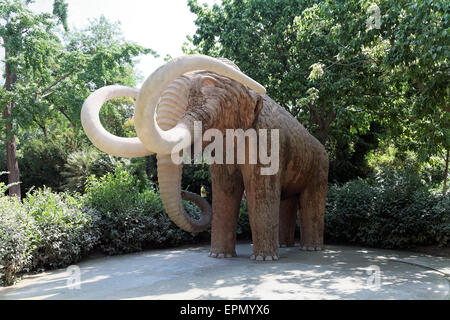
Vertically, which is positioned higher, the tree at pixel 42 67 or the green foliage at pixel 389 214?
the tree at pixel 42 67

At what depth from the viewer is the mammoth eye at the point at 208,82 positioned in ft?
17.1

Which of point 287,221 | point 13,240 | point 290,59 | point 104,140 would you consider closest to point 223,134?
point 104,140

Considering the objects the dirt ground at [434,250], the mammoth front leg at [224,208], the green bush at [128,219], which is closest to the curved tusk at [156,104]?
the mammoth front leg at [224,208]

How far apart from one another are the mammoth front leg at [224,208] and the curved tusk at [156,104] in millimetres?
1946

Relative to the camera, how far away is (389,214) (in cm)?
837

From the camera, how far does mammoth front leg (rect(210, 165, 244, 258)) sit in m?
6.34

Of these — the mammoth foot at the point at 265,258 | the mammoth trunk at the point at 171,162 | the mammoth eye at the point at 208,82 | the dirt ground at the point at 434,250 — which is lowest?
the dirt ground at the point at 434,250

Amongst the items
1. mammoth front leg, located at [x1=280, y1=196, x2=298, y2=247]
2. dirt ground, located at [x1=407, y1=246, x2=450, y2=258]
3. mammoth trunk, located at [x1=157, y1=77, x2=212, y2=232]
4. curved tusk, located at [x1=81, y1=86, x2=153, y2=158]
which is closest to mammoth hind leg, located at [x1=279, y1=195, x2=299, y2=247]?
mammoth front leg, located at [x1=280, y1=196, x2=298, y2=247]

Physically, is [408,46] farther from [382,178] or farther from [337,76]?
[382,178]

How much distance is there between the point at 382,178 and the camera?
9828 mm

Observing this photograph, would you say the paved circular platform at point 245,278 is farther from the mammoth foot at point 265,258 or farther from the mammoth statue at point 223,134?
the mammoth statue at point 223,134

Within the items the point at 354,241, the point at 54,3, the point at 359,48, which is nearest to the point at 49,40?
the point at 54,3

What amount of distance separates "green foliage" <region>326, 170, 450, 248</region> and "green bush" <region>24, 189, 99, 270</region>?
5.18 m

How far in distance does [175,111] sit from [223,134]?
1095 millimetres
